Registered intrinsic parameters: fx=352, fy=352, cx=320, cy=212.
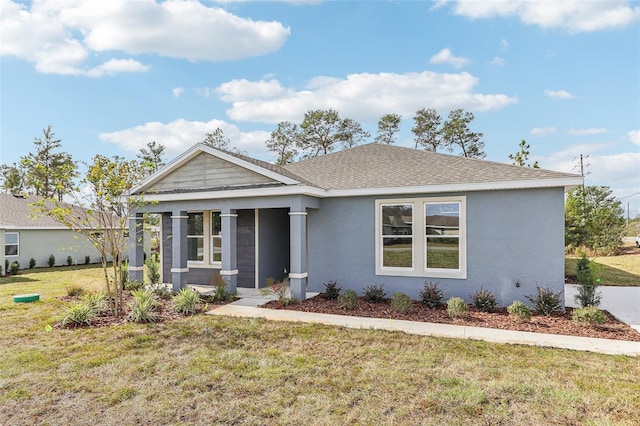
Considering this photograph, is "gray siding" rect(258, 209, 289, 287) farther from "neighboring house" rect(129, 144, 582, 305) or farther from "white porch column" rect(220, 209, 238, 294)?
"white porch column" rect(220, 209, 238, 294)

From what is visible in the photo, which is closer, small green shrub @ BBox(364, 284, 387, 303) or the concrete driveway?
the concrete driveway

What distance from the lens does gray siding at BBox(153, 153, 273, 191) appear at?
1039 centimetres

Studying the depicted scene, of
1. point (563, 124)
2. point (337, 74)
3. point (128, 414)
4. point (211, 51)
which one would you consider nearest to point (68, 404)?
point (128, 414)

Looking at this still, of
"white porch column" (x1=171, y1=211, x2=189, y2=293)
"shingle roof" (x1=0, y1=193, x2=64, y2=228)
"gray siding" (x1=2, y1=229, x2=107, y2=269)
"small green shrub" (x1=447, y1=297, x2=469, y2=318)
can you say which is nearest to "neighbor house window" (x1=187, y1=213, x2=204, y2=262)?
"white porch column" (x1=171, y1=211, x2=189, y2=293)

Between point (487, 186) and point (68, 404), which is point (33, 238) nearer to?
point (68, 404)

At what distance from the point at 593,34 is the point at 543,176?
5.89 metres

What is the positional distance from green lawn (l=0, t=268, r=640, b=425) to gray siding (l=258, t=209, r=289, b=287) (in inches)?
196

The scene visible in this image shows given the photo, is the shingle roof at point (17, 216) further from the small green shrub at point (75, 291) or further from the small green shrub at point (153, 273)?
the small green shrub at point (75, 291)

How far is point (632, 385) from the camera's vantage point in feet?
14.9

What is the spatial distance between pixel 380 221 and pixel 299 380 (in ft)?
19.6

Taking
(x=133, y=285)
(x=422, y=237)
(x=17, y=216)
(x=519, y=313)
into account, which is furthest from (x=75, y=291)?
(x=17, y=216)

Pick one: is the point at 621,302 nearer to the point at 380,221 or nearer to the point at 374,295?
the point at 374,295

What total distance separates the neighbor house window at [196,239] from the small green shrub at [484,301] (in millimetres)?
9013

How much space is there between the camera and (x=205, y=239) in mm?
12594
